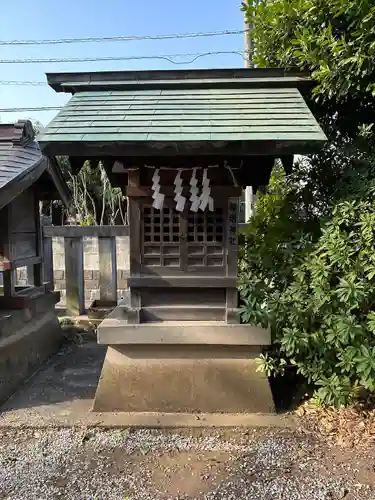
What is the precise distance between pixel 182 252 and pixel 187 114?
139cm

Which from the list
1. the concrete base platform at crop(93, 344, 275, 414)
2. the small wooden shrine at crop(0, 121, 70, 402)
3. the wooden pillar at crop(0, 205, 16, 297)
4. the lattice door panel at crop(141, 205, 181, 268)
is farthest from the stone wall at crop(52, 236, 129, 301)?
the lattice door panel at crop(141, 205, 181, 268)

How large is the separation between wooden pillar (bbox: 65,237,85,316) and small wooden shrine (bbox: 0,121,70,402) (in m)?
1.56

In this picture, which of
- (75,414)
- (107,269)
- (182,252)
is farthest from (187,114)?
(107,269)

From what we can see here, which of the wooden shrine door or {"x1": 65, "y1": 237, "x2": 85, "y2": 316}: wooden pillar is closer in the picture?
the wooden shrine door

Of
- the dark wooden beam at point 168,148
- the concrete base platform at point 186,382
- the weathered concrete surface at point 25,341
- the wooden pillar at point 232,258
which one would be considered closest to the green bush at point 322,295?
the wooden pillar at point 232,258

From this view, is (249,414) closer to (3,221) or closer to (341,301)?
(341,301)

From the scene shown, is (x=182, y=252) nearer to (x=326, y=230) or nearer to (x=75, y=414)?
(x=326, y=230)

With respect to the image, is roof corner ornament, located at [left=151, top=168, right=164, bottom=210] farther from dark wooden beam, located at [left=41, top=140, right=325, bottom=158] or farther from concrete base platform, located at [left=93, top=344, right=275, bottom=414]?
concrete base platform, located at [left=93, top=344, right=275, bottom=414]

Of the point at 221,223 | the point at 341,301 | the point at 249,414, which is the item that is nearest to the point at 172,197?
the point at 221,223

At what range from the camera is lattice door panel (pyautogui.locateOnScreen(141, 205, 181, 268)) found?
4164 mm

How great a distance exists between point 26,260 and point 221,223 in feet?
9.66

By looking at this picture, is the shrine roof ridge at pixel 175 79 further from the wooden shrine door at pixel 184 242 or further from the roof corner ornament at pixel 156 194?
the wooden shrine door at pixel 184 242

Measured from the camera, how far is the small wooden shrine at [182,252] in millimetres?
4062

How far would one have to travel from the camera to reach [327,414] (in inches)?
159
